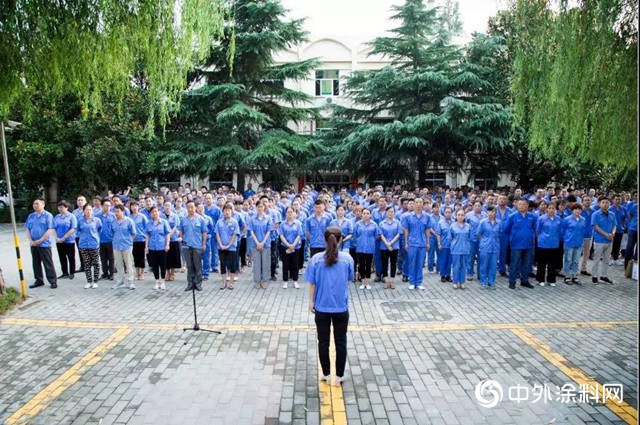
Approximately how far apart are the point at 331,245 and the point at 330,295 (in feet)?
1.95

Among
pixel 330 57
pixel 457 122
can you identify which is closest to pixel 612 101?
pixel 457 122

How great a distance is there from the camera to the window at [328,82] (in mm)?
32062

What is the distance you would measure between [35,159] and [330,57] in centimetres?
1972

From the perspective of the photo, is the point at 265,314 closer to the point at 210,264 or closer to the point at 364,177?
the point at 210,264

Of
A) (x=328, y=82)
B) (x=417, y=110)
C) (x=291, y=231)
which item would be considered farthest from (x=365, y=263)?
(x=328, y=82)

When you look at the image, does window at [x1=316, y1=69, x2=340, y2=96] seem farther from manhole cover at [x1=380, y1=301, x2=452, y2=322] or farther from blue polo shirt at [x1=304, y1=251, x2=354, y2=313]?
blue polo shirt at [x1=304, y1=251, x2=354, y2=313]

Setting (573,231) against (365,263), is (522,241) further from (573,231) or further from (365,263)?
(365,263)

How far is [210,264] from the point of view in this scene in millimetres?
12164

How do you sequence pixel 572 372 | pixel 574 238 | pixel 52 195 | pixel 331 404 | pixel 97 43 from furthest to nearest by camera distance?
pixel 52 195 → pixel 574 238 → pixel 97 43 → pixel 572 372 → pixel 331 404

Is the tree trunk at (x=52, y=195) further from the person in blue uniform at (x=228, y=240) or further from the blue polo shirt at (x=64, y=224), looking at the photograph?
the person in blue uniform at (x=228, y=240)

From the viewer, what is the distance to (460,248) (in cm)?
1009

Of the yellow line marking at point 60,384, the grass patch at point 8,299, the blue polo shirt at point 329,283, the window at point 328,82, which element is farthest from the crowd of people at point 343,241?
the window at point 328,82

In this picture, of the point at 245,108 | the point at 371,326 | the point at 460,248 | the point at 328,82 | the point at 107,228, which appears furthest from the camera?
the point at 328,82

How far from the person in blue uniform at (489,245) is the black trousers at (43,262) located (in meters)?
9.88
